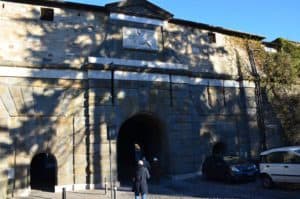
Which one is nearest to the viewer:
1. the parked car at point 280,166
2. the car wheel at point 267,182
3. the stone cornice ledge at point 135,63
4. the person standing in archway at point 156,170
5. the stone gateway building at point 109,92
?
the parked car at point 280,166

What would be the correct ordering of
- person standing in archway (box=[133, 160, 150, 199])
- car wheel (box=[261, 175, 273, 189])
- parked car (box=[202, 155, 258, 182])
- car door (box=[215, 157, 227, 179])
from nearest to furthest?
1. person standing in archway (box=[133, 160, 150, 199])
2. car wheel (box=[261, 175, 273, 189])
3. parked car (box=[202, 155, 258, 182])
4. car door (box=[215, 157, 227, 179])

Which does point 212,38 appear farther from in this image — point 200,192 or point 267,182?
point 200,192

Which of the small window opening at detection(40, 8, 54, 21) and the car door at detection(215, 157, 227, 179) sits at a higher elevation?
the small window opening at detection(40, 8, 54, 21)

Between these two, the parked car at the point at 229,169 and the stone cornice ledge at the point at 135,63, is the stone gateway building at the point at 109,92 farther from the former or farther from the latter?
the parked car at the point at 229,169

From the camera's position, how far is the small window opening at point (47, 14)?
17.3m

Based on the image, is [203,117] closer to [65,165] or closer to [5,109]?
[65,165]

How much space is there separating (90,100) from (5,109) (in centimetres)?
385

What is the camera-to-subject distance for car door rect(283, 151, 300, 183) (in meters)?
13.2

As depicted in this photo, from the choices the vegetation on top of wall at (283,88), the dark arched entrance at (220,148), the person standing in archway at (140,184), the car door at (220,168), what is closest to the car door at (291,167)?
the car door at (220,168)

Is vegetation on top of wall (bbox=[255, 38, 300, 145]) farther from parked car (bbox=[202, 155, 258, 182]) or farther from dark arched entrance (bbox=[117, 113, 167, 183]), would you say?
dark arched entrance (bbox=[117, 113, 167, 183])

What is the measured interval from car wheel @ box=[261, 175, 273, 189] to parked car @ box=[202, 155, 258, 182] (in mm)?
1836

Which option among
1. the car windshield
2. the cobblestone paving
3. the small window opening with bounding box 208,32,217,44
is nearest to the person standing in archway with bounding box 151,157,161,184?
the cobblestone paving

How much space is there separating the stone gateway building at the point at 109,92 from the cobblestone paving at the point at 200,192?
139 centimetres

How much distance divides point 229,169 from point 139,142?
730 cm
